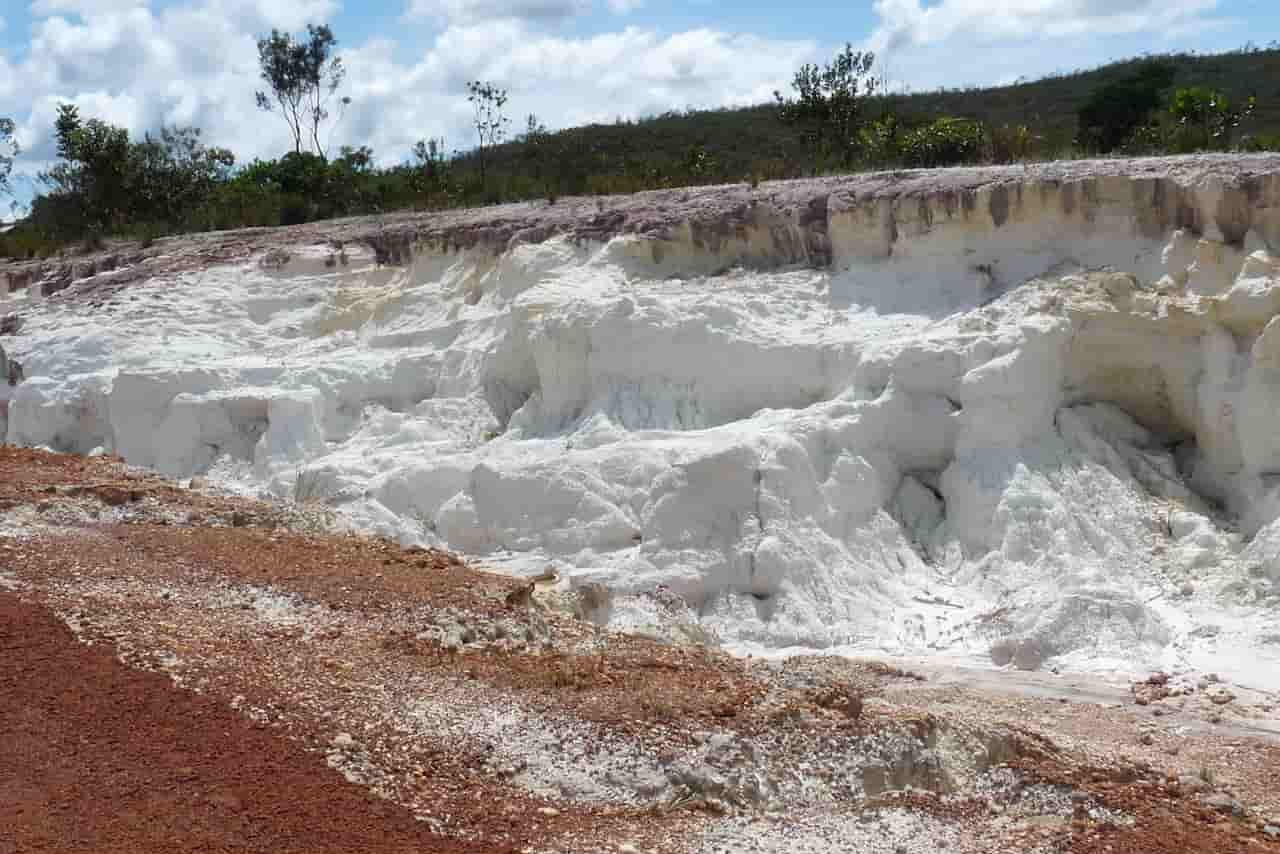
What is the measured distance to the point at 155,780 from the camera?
5.62 meters

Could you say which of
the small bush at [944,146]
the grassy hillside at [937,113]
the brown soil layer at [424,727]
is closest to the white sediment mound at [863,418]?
the brown soil layer at [424,727]

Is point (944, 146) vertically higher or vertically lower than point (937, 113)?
lower

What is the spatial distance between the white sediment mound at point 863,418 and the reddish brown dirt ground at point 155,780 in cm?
360

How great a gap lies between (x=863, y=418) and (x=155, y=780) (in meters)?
6.35

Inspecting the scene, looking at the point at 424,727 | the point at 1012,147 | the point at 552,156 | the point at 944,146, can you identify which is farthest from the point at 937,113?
the point at 424,727

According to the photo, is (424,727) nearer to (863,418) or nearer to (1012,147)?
(863,418)

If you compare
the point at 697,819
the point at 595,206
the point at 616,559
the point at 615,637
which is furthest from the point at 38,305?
the point at 697,819

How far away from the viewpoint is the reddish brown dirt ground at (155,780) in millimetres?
5172

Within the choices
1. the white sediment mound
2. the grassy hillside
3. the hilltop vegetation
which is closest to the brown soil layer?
the white sediment mound

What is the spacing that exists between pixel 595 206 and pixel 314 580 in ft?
21.1

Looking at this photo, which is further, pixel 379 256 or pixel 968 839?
pixel 379 256

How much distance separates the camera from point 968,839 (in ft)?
18.2

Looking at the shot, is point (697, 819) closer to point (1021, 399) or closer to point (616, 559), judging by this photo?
point (616, 559)

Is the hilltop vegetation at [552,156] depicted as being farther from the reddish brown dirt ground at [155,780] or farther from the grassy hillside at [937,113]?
the reddish brown dirt ground at [155,780]
